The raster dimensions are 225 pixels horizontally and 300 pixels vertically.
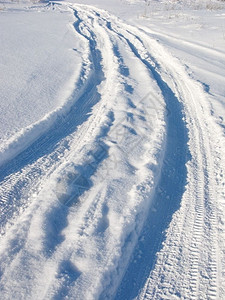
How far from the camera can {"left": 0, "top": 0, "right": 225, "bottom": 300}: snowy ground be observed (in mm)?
2371

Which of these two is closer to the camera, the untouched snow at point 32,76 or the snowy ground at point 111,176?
the snowy ground at point 111,176

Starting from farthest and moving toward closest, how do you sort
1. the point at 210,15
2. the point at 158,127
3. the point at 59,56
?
the point at 210,15 → the point at 59,56 → the point at 158,127

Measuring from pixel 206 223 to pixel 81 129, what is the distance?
92.3 inches

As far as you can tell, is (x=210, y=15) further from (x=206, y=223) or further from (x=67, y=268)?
(x=67, y=268)

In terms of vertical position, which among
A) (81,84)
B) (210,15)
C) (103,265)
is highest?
(210,15)

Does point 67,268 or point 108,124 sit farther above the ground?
point 108,124

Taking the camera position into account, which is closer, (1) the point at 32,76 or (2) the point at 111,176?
(2) the point at 111,176

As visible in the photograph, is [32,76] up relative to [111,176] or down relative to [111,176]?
up

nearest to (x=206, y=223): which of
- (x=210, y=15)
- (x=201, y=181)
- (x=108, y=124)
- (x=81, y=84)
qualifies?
(x=201, y=181)

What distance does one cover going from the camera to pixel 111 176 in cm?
332

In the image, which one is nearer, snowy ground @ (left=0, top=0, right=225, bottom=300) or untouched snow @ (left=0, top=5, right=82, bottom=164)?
snowy ground @ (left=0, top=0, right=225, bottom=300)

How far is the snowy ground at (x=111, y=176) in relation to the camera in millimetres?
2371

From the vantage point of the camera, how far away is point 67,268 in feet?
7.72

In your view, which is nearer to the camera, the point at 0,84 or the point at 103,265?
the point at 103,265
